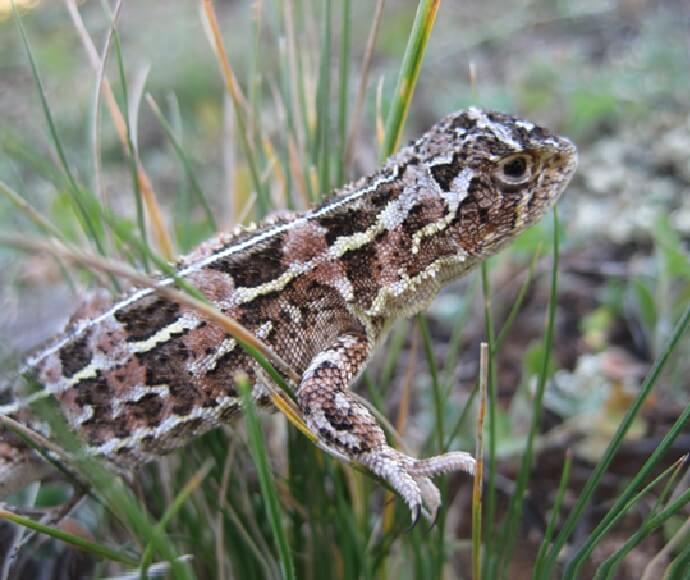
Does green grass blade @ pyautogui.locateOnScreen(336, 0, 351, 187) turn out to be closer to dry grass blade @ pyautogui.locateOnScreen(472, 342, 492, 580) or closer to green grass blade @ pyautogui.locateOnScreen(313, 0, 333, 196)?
green grass blade @ pyautogui.locateOnScreen(313, 0, 333, 196)

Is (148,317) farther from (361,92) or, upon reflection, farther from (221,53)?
(361,92)

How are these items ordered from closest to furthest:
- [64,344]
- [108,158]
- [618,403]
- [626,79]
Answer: [64,344]
[618,403]
[626,79]
[108,158]

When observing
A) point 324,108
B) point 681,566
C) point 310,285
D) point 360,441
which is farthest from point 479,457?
point 324,108

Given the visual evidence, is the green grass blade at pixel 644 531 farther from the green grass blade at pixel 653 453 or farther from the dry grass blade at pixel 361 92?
the dry grass blade at pixel 361 92

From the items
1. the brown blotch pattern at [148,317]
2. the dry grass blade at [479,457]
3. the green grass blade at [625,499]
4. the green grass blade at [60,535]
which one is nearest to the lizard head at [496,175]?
the dry grass blade at [479,457]

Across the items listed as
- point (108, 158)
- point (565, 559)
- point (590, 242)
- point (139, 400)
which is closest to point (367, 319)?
point (139, 400)

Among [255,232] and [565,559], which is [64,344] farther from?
[565,559]

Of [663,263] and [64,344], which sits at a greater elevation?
[64,344]
